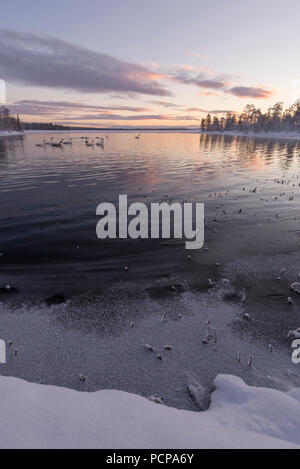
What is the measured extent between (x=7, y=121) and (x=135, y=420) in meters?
174

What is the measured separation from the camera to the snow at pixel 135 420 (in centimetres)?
308

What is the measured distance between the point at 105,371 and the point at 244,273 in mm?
6496

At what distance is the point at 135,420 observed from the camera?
3500mm

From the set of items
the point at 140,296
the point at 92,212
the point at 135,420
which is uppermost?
the point at 92,212
